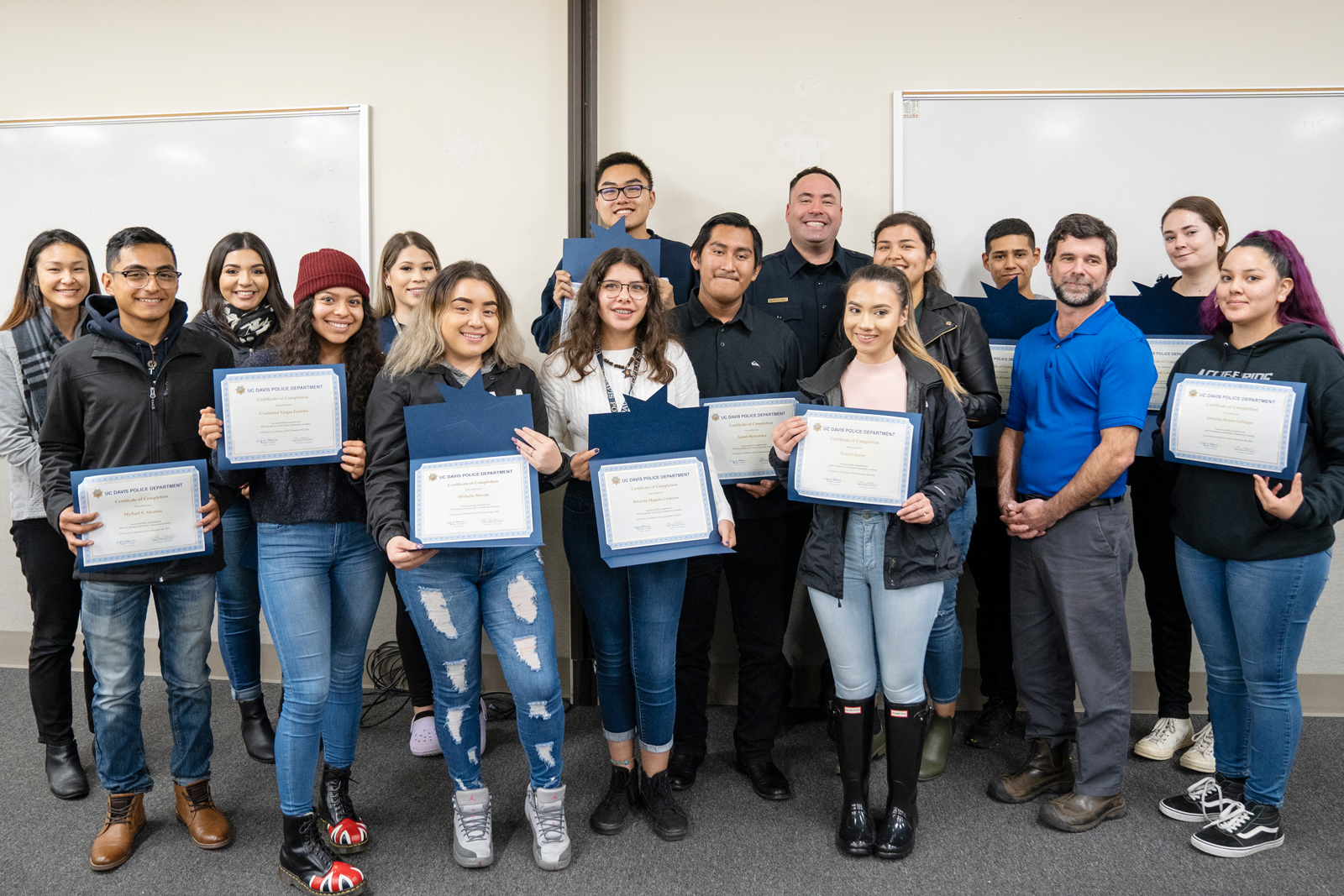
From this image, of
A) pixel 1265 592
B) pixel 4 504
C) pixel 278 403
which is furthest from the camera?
pixel 4 504

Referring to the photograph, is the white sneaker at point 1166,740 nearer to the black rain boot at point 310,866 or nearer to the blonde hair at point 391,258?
the black rain boot at point 310,866

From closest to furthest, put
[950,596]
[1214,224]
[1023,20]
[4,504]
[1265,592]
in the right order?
1. [1265,592]
2. [950,596]
3. [1214,224]
4. [1023,20]
5. [4,504]

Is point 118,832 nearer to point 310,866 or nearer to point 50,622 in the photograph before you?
point 310,866

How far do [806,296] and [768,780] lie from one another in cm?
163

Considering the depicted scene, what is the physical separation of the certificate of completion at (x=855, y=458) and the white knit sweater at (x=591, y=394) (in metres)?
0.26

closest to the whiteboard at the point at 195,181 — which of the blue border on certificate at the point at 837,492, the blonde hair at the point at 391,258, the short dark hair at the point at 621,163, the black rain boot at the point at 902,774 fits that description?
the blonde hair at the point at 391,258

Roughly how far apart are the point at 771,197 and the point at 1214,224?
5.03ft

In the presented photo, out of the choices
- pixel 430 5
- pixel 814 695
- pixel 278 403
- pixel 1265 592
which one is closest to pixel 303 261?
pixel 278 403

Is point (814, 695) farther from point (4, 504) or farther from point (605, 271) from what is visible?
point (4, 504)

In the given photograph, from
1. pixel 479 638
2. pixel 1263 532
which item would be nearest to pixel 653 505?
pixel 479 638

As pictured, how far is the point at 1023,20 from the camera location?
3.06m

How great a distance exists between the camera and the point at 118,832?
2105 millimetres

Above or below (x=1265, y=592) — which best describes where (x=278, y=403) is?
above

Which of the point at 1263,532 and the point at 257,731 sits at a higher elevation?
the point at 1263,532
